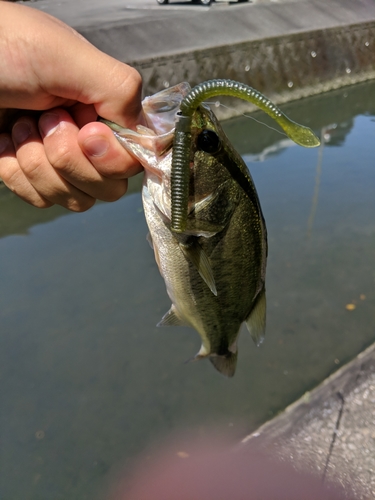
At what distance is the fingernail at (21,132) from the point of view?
5.32 feet

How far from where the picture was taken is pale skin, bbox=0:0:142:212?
1.41 metres

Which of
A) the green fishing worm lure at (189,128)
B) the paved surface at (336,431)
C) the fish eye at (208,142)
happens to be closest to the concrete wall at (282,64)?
the paved surface at (336,431)

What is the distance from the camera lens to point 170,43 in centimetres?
876

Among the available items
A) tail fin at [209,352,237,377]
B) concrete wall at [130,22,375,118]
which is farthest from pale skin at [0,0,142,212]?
concrete wall at [130,22,375,118]

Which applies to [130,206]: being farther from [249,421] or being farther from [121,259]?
[249,421]

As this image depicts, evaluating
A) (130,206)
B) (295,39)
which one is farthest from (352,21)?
(130,206)

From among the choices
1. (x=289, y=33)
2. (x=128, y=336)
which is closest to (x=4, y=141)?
(x=128, y=336)

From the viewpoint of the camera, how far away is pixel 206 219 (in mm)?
1390

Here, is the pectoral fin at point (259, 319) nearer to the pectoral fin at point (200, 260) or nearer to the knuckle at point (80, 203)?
the pectoral fin at point (200, 260)

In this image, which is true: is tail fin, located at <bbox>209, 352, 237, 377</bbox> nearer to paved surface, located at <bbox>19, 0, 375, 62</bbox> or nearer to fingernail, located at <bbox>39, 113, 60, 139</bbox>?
fingernail, located at <bbox>39, 113, 60, 139</bbox>

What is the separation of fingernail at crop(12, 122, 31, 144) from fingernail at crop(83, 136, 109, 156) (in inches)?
11.9

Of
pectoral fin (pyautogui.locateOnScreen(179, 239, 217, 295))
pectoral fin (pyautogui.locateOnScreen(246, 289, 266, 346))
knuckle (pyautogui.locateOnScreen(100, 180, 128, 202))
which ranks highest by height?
knuckle (pyautogui.locateOnScreen(100, 180, 128, 202))

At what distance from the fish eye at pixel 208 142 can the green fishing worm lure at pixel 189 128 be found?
149mm

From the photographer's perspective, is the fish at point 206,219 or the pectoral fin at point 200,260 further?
the pectoral fin at point 200,260
